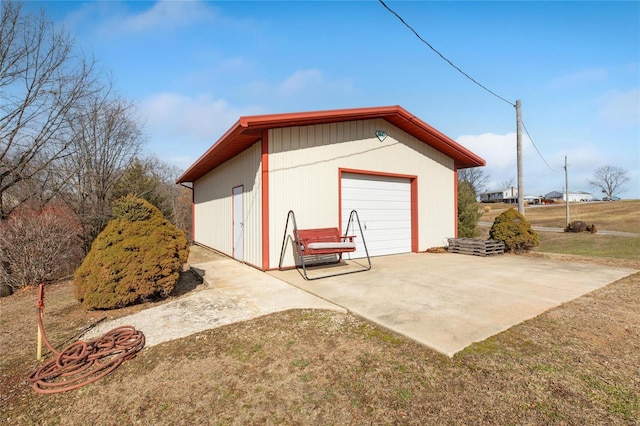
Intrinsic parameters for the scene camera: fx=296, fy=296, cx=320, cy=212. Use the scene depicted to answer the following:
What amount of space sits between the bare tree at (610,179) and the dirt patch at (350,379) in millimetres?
86388

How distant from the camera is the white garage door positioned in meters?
7.76

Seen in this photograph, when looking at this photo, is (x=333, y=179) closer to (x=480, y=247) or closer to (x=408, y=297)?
(x=408, y=297)

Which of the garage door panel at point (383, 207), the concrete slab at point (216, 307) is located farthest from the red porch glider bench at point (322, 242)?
the garage door panel at point (383, 207)

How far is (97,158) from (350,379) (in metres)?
11.8

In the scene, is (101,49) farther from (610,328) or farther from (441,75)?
(610,328)

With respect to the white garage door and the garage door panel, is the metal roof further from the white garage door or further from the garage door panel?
the garage door panel

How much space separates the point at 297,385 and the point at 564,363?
6.97 ft

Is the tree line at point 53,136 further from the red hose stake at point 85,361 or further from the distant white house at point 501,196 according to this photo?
the distant white house at point 501,196

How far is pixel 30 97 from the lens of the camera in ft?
23.3

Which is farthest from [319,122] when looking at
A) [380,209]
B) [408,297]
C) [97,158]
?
[97,158]

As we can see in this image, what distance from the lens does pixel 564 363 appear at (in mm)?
2359

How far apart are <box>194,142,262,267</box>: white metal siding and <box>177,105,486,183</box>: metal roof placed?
0.33 metres

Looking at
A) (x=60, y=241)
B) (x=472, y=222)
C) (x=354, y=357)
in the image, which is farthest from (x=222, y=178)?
(x=472, y=222)

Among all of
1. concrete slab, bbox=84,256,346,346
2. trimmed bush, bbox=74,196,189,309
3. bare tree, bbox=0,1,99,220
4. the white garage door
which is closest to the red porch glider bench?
concrete slab, bbox=84,256,346,346
